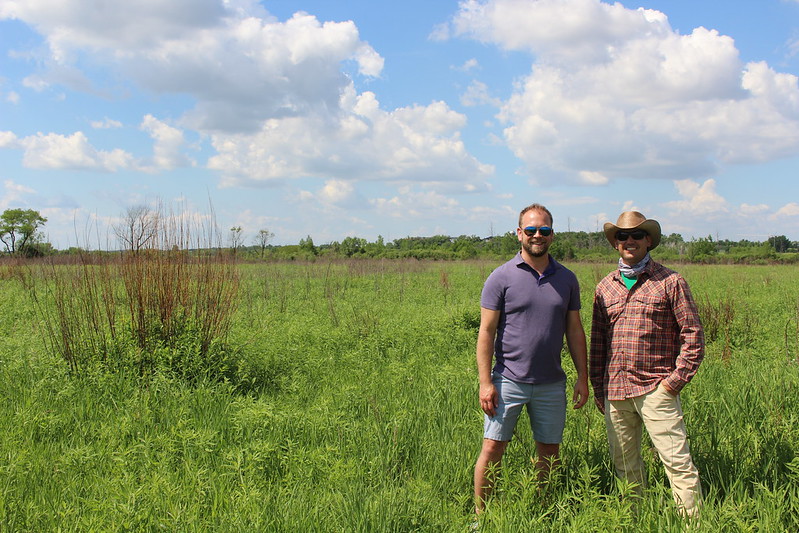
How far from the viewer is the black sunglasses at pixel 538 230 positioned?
10.1ft

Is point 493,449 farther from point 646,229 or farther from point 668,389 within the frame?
point 646,229

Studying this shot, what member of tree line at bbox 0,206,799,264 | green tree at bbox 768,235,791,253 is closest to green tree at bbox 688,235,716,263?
tree line at bbox 0,206,799,264

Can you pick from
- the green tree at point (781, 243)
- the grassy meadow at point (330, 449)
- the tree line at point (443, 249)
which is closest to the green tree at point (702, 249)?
the tree line at point (443, 249)

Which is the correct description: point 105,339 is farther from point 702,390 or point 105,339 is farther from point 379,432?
point 702,390

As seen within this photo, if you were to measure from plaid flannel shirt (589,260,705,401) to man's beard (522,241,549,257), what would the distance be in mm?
554

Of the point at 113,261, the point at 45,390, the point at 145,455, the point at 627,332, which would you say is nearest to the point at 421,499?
the point at 627,332

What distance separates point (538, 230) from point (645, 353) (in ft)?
3.11

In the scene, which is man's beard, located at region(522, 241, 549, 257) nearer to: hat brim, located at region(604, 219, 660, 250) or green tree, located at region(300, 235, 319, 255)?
hat brim, located at region(604, 219, 660, 250)

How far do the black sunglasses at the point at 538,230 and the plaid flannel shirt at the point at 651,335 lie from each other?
0.58 metres

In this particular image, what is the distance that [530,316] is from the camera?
3.12 metres

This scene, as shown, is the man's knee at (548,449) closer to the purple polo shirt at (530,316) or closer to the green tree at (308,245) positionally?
A: the purple polo shirt at (530,316)

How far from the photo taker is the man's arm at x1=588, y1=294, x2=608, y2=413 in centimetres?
337

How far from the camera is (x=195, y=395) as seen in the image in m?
5.33

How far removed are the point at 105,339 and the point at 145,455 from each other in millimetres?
2904
